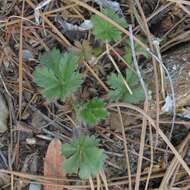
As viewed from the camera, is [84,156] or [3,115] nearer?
[84,156]

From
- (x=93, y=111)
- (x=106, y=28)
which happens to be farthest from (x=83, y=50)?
(x=93, y=111)

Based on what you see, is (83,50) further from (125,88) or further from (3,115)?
(3,115)

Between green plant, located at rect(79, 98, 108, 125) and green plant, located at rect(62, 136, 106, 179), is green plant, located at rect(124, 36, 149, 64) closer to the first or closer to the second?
green plant, located at rect(79, 98, 108, 125)

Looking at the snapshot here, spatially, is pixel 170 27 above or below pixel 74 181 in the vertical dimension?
above

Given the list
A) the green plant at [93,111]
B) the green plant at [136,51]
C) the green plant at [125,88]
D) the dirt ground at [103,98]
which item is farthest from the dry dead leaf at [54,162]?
the green plant at [136,51]

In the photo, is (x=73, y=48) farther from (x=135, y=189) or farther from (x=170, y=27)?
(x=135, y=189)

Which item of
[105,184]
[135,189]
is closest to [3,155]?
[105,184]
